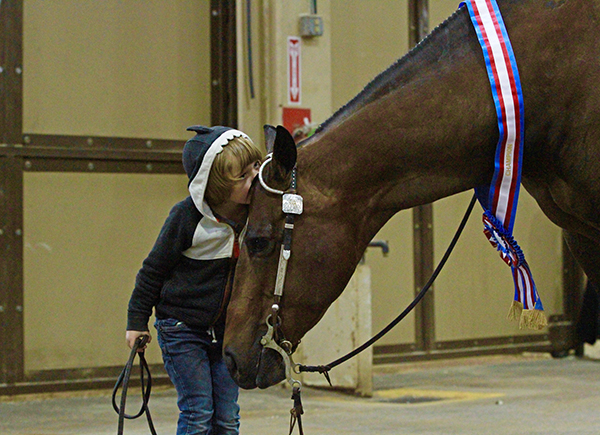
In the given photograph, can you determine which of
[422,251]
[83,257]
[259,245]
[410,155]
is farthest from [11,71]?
[410,155]

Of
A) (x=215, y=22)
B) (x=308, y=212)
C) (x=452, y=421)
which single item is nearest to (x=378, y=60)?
(x=215, y=22)

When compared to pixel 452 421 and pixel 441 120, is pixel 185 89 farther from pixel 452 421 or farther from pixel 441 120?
pixel 441 120

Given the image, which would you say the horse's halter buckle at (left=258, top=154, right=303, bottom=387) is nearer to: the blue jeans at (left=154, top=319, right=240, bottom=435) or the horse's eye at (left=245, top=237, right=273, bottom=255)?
the horse's eye at (left=245, top=237, right=273, bottom=255)

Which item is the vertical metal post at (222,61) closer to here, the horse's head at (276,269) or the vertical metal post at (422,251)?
the vertical metal post at (422,251)

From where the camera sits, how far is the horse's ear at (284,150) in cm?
259

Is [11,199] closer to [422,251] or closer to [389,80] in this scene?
[422,251]

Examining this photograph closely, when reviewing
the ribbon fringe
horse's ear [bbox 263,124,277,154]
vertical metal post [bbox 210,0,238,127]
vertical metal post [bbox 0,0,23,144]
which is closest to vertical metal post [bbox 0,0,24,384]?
vertical metal post [bbox 0,0,23,144]

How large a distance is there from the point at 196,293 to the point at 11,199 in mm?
3292

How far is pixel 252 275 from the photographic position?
106 inches

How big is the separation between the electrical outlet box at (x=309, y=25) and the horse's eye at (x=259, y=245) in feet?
13.3

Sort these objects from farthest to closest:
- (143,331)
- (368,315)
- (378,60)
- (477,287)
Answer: (477,287) < (378,60) < (368,315) < (143,331)

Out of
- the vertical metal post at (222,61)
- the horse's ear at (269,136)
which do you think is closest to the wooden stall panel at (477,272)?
the vertical metal post at (222,61)

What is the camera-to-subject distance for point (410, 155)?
8.84 feet

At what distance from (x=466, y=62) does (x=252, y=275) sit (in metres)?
0.87
